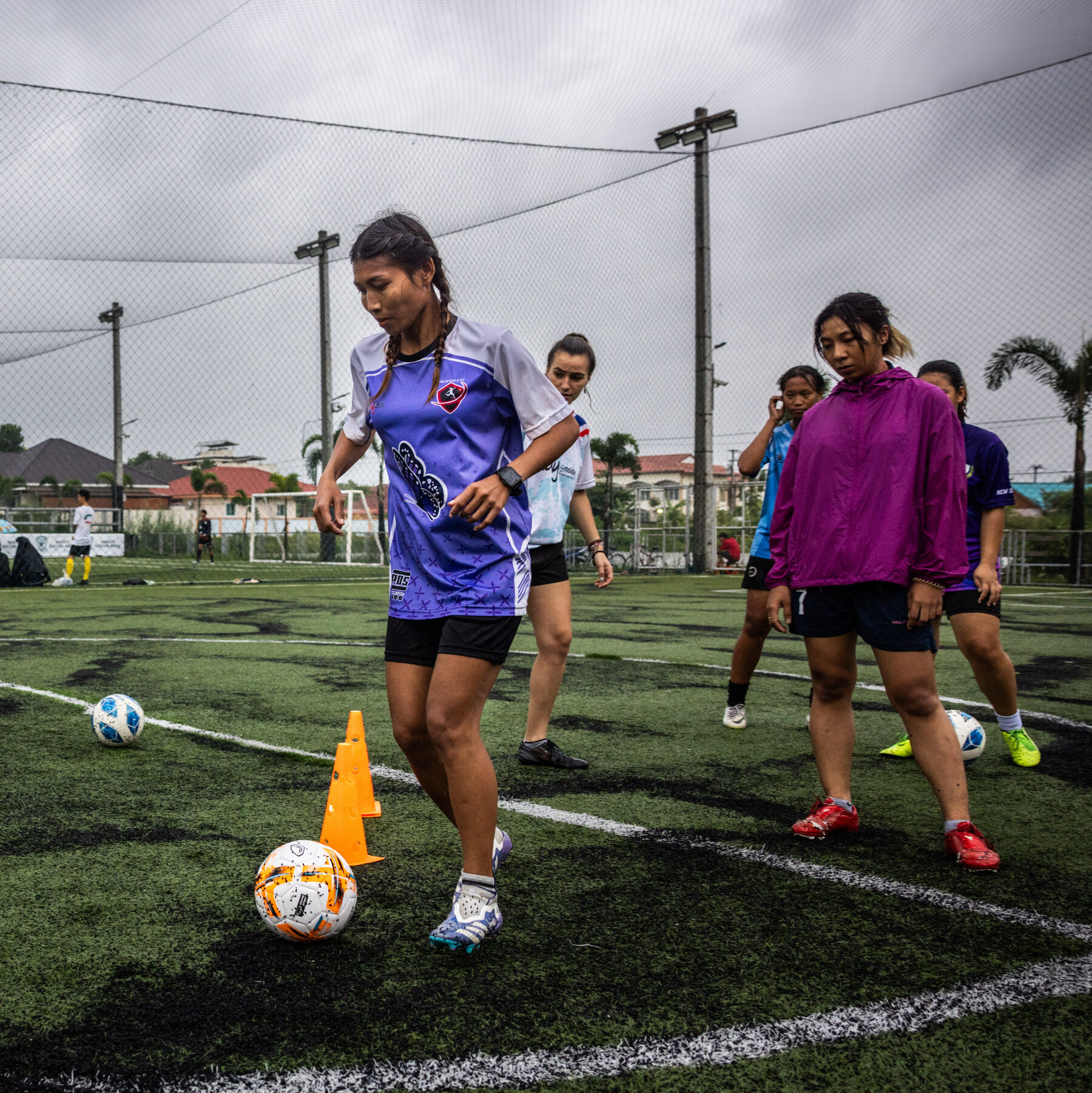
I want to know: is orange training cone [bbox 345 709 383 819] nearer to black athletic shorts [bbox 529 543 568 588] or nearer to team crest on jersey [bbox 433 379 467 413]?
black athletic shorts [bbox 529 543 568 588]

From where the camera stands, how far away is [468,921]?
2.57m

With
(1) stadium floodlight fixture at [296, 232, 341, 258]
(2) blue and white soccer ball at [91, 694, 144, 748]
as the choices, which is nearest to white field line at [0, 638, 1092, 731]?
(2) blue and white soccer ball at [91, 694, 144, 748]

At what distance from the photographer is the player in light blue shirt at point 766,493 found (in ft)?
16.2

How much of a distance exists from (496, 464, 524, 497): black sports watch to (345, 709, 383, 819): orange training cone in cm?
132

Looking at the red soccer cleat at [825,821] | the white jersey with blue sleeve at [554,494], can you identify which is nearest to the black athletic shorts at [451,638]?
the red soccer cleat at [825,821]

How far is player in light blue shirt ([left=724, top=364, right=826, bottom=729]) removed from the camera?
4930 millimetres

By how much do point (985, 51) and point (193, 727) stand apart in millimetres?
14895

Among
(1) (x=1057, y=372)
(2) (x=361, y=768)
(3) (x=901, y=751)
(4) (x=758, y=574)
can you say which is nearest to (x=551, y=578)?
(4) (x=758, y=574)

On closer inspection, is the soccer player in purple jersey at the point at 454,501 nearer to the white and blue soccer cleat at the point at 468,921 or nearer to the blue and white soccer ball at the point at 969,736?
the white and blue soccer cleat at the point at 468,921

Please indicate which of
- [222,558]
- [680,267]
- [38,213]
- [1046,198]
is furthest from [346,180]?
[222,558]

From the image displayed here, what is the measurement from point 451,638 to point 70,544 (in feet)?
108

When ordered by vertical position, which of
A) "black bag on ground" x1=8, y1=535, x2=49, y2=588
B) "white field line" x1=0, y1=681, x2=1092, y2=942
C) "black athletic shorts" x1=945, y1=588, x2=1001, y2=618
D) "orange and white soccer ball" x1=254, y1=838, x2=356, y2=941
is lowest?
"white field line" x1=0, y1=681, x2=1092, y2=942

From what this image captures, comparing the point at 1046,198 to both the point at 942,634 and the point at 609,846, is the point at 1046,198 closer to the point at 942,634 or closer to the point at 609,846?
the point at 942,634

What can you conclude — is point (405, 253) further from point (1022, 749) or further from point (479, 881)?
point (1022, 749)
